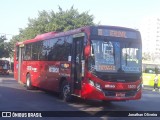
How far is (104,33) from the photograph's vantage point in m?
13.9

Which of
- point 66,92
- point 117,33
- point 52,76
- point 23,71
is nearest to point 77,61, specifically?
point 66,92

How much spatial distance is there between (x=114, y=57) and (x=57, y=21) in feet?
115

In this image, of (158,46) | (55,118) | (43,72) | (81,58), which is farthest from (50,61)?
(158,46)

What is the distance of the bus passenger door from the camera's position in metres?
14.2

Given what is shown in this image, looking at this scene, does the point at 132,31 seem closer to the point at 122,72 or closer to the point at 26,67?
the point at 122,72

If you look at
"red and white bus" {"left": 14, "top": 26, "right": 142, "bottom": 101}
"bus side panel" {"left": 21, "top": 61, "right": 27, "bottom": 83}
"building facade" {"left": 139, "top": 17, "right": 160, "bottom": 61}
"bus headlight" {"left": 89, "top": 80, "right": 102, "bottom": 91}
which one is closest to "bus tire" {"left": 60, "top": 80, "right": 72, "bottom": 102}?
"red and white bus" {"left": 14, "top": 26, "right": 142, "bottom": 101}

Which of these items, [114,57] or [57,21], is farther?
[57,21]

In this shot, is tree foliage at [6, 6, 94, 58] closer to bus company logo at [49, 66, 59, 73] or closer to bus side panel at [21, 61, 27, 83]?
bus side panel at [21, 61, 27, 83]

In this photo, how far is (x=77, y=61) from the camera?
1457 cm

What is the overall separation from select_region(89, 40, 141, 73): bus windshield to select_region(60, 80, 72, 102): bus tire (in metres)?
2.28

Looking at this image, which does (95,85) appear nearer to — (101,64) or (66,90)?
(101,64)

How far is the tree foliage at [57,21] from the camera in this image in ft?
156

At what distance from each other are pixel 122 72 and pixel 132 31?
202 centimetres

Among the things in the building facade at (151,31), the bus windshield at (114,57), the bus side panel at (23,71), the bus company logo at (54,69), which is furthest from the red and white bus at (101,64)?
the building facade at (151,31)
